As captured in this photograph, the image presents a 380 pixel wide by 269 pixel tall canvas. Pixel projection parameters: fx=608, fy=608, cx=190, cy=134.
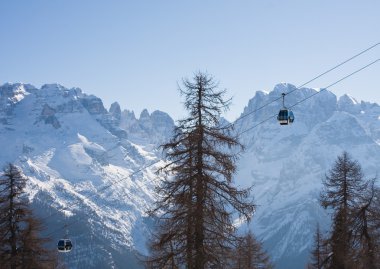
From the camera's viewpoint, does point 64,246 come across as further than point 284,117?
Yes

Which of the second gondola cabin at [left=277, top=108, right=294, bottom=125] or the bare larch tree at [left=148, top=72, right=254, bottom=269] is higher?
the second gondola cabin at [left=277, top=108, right=294, bottom=125]

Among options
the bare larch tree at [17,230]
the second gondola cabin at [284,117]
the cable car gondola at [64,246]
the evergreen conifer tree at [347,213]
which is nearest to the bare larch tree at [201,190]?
the second gondola cabin at [284,117]

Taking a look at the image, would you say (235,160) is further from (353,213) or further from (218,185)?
(353,213)

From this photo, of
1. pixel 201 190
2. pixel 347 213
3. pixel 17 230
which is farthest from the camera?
pixel 347 213

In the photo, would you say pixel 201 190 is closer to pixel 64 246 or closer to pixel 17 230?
pixel 17 230

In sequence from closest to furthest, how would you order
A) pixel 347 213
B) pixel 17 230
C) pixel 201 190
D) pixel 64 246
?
pixel 201 190 → pixel 17 230 → pixel 347 213 → pixel 64 246

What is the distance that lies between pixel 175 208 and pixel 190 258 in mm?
2689

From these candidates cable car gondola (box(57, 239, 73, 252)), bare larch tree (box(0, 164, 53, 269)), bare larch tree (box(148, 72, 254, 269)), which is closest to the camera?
bare larch tree (box(148, 72, 254, 269))

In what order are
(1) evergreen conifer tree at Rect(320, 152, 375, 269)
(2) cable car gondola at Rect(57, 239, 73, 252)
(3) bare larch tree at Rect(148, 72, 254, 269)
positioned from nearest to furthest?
(3) bare larch tree at Rect(148, 72, 254, 269) → (1) evergreen conifer tree at Rect(320, 152, 375, 269) → (2) cable car gondola at Rect(57, 239, 73, 252)

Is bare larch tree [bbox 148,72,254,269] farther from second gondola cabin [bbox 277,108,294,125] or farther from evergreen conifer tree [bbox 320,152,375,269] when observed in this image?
evergreen conifer tree [bbox 320,152,375,269]

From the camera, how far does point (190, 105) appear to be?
97.8 ft

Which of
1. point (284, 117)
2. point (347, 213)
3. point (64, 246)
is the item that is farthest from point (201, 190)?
point (64, 246)

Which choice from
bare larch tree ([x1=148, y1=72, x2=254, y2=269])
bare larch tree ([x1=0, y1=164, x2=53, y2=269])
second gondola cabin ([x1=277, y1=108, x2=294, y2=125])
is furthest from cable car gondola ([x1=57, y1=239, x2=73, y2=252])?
second gondola cabin ([x1=277, y1=108, x2=294, y2=125])

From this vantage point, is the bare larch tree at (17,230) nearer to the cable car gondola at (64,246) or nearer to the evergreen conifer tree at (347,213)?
the cable car gondola at (64,246)
